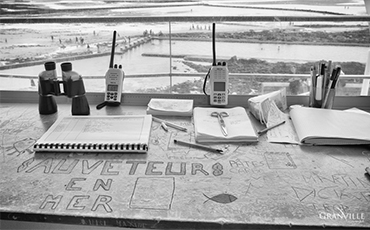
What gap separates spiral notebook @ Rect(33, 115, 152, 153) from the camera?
1.01 metres

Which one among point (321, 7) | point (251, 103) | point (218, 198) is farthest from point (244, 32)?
point (218, 198)

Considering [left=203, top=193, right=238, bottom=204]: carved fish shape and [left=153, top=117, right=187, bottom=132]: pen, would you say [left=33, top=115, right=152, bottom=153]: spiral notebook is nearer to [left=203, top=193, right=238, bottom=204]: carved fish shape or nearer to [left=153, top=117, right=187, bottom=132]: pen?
[left=153, top=117, right=187, bottom=132]: pen

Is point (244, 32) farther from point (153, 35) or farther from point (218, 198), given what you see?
point (218, 198)

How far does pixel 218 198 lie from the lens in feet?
2.55

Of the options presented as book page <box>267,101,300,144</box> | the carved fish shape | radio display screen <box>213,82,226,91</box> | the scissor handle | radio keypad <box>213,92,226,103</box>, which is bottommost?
the carved fish shape

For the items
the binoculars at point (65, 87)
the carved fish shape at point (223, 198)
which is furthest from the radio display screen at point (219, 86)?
the carved fish shape at point (223, 198)

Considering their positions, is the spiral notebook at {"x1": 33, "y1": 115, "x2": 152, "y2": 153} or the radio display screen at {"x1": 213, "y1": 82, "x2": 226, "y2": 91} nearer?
the spiral notebook at {"x1": 33, "y1": 115, "x2": 152, "y2": 153}

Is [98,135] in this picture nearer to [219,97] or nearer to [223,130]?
[223,130]

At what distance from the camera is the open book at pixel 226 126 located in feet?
3.59

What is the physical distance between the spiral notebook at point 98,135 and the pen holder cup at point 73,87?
0.10 m

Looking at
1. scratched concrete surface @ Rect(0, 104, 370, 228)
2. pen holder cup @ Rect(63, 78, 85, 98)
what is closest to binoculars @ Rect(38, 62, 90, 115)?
pen holder cup @ Rect(63, 78, 85, 98)

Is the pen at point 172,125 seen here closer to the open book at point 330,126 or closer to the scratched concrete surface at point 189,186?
the scratched concrete surface at point 189,186

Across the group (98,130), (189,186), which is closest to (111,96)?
(98,130)

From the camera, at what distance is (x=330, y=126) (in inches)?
45.1
